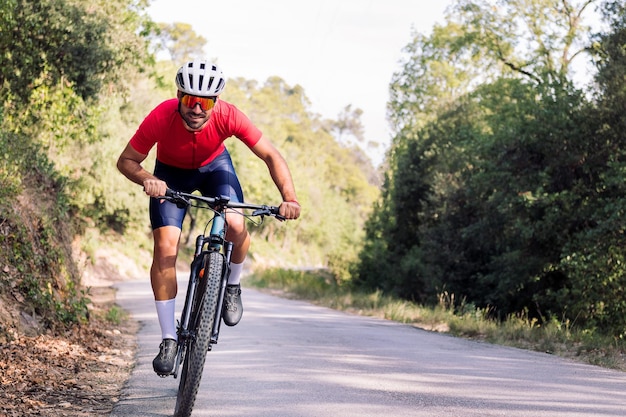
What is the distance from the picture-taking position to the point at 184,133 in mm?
6004

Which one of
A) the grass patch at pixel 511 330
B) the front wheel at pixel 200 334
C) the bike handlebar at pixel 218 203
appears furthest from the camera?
the grass patch at pixel 511 330

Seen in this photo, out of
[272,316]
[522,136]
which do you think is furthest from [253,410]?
[522,136]

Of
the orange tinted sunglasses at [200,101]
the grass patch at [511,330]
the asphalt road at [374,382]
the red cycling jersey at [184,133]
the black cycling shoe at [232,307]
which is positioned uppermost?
the orange tinted sunglasses at [200,101]

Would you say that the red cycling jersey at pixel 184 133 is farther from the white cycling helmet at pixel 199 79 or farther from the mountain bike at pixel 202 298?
the mountain bike at pixel 202 298

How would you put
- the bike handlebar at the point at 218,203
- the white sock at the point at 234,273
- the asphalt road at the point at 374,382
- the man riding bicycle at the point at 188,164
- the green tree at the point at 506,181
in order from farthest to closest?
the green tree at the point at 506,181 → the white sock at the point at 234,273 → the asphalt road at the point at 374,382 → the man riding bicycle at the point at 188,164 → the bike handlebar at the point at 218,203

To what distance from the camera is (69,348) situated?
8.92m

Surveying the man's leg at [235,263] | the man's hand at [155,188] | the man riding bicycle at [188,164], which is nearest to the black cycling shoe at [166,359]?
Answer: the man riding bicycle at [188,164]

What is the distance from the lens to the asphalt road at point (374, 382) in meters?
6.21

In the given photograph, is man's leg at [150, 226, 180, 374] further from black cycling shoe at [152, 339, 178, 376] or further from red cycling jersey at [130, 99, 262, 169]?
red cycling jersey at [130, 99, 262, 169]

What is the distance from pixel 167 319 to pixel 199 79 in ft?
5.81

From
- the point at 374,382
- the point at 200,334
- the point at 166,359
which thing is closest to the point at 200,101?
the point at 200,334

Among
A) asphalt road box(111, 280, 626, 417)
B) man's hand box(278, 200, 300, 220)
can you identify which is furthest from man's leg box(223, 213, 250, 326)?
asphalt road box(111, 280, 626, 417)

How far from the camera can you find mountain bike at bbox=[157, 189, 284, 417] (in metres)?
5.52

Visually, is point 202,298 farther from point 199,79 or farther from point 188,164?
point 199,79
